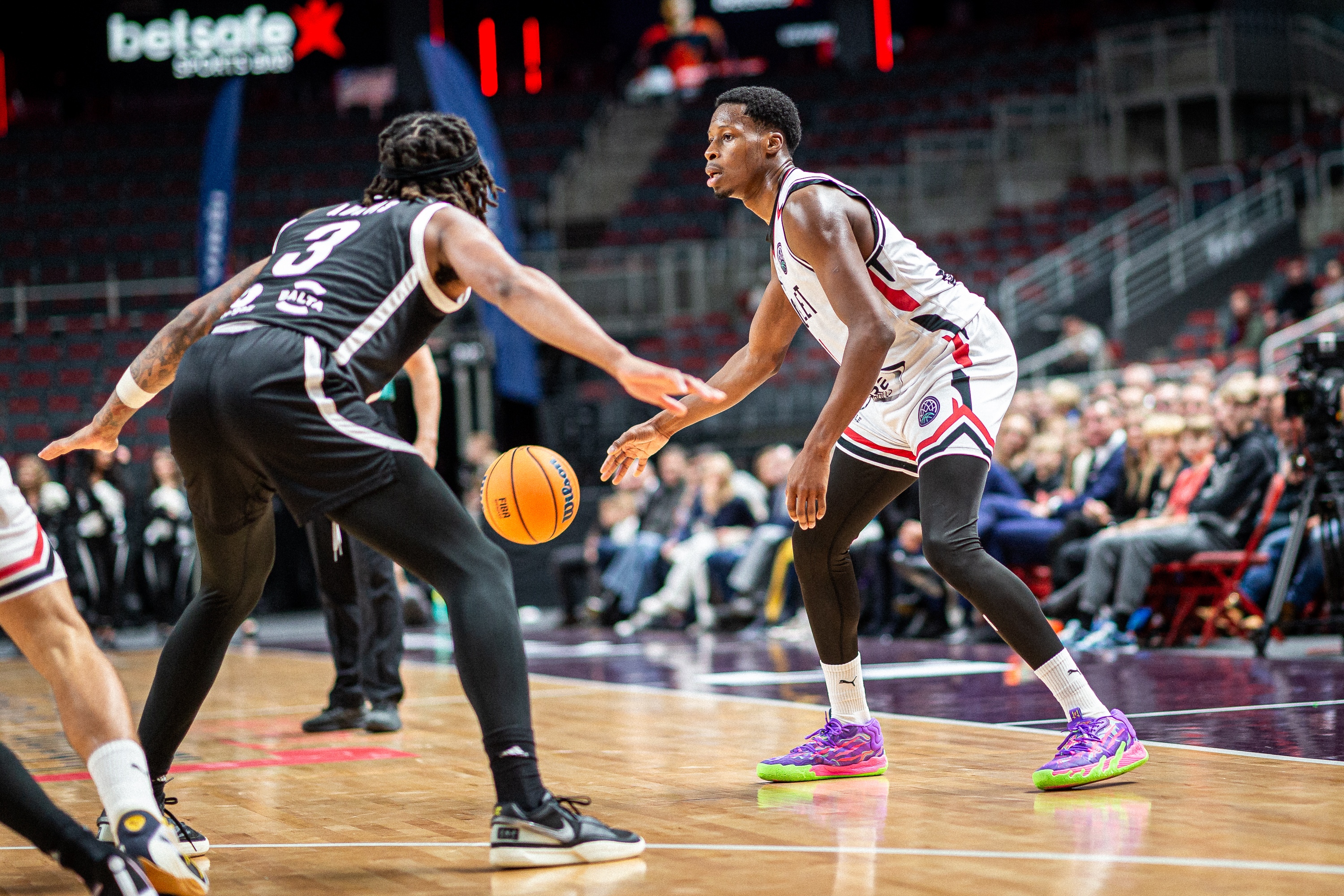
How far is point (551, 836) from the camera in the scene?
307cm

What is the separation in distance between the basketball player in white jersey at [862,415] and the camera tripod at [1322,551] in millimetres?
3577

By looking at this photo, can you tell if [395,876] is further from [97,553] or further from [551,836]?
[97,553]

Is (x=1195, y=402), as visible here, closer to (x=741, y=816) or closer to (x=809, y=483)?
(x=809, y=483)

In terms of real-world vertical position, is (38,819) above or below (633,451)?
below

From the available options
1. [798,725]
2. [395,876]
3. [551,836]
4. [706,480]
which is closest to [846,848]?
[551,836]

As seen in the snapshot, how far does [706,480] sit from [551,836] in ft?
29.3

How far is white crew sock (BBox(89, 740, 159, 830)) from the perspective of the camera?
280cm

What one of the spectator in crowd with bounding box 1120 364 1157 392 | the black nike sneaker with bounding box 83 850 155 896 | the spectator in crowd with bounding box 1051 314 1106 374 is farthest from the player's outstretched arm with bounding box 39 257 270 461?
the spectator in crowd with bounding box 1051 314 1106 374

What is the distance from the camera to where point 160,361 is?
3.60 metres

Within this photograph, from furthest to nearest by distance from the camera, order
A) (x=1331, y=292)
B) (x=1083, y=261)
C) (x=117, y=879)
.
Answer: (x=1083, y=261)
(x=1331, y=292)
(x=117, y=879)

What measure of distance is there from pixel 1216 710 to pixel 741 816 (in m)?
2.44

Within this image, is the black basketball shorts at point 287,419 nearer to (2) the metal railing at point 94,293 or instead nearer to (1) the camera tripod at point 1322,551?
(1) the camera tripod at point 1322,551

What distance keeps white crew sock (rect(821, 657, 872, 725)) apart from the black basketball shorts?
5.49 ft

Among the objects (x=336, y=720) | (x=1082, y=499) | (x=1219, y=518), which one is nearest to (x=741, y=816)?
(x=336, y=720)
